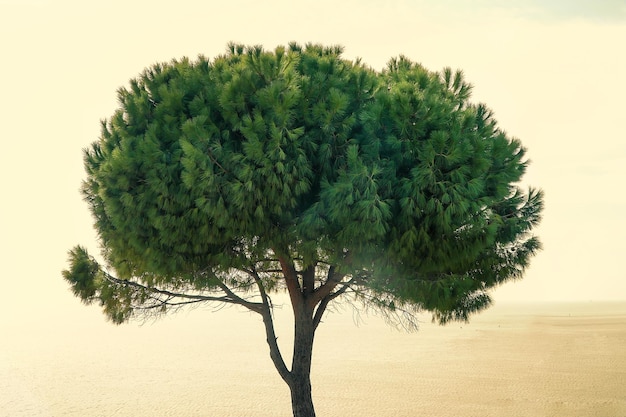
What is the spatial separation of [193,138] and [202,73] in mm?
1878

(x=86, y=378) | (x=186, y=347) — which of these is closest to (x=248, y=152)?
(x=86, y=378)

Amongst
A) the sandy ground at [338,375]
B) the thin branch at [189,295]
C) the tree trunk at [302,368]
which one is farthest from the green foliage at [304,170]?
the sandy ground at [338,375]

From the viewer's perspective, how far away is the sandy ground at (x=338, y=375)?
60.4 ft

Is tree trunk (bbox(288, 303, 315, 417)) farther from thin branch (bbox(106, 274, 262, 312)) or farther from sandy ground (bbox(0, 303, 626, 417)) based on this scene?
sandy ground (bbox(0, 303, 626, 417))

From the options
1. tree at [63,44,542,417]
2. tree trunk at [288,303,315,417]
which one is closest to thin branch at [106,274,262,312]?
tree trunk at [288,303,315,417]

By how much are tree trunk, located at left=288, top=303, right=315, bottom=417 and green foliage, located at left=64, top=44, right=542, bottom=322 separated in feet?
6.97


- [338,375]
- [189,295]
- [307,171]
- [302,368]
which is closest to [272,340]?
[302,368]

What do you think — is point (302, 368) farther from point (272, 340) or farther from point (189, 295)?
point (189, 295)

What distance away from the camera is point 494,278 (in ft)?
40.2

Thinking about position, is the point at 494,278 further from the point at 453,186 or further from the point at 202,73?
the point at 202,73

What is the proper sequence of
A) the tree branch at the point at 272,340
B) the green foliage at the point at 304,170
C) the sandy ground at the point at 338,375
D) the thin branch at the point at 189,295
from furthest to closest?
the sandy ground at the point at 338,375 → the thin branch at the point at 189,295 → the tree branch at the point at 272,340 → the green foliage at the point at 304,170

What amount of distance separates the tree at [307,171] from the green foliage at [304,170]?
26 mm

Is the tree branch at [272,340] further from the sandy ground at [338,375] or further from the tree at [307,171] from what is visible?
the sandy ground at [338,375]

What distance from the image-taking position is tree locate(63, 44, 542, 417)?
967cm
